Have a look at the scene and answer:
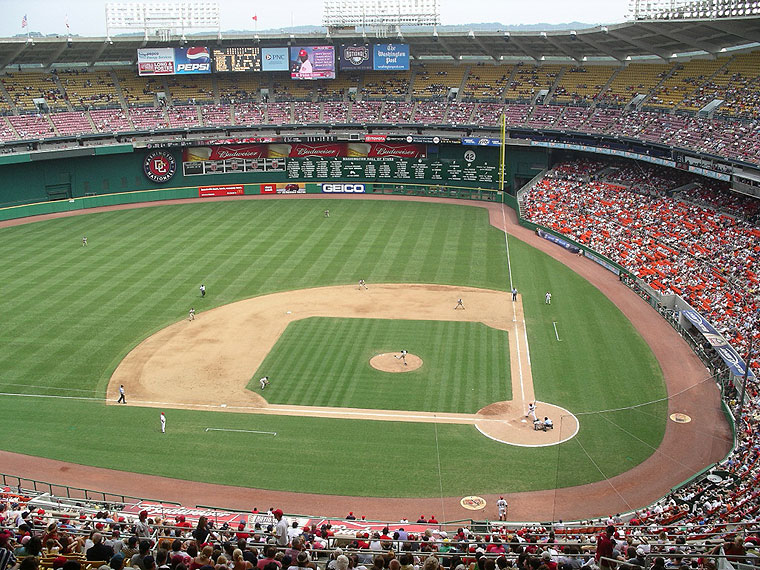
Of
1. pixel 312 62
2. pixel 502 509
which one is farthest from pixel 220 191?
pixel 502 509

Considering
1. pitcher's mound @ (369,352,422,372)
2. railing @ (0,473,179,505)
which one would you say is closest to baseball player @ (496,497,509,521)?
railing @ (0,473,179,505)

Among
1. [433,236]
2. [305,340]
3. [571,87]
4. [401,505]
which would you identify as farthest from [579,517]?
[571,87]

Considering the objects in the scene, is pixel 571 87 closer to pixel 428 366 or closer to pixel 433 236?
pixel 433 236

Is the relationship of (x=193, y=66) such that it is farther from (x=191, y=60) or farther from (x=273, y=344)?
(x=273, y=344)

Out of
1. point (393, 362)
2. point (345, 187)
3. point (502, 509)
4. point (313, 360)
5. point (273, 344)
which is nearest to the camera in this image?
point (502, 509)

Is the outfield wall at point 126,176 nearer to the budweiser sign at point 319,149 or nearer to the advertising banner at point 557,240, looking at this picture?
the budweiser sign at point 319,149

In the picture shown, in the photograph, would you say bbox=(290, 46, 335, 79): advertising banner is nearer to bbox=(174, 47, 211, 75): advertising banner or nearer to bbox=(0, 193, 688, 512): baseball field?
bbox=(174, 47, 211, 75): advertising banner
